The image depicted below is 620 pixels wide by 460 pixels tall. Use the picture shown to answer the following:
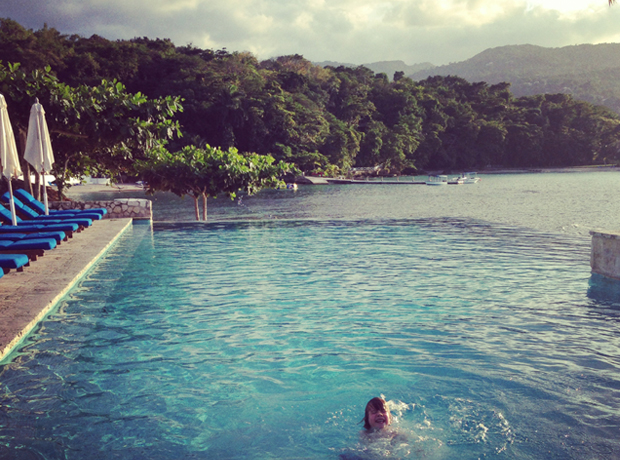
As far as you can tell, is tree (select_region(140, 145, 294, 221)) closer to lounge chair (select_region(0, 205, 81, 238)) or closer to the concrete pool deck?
the concrete pool deck

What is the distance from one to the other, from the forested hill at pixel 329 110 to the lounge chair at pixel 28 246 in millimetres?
48329

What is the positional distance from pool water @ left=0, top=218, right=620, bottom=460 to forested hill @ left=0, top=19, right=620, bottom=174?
160 feet

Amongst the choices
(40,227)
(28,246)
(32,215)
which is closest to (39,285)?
(28,246)

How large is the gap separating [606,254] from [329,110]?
8580 cm

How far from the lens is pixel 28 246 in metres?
7.06

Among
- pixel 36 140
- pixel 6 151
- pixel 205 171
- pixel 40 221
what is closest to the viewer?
pixel 6 151

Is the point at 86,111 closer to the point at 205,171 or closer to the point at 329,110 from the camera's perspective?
the point at 205,171

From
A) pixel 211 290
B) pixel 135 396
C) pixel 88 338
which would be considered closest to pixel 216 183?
pixel 211 290

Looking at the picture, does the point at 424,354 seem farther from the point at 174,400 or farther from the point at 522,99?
the point at 522,99

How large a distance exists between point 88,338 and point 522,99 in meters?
120

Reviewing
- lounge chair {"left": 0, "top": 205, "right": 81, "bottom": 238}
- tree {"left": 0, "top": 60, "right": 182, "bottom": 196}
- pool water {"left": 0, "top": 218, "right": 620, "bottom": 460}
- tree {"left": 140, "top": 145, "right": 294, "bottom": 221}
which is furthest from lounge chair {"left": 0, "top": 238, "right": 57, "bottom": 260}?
tree {"left": 140, "top": 145, "right": 294, "bottom": 221}

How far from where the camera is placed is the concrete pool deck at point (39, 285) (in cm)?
509

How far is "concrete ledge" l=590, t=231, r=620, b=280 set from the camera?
8.69 meters

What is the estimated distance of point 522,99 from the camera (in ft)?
367
